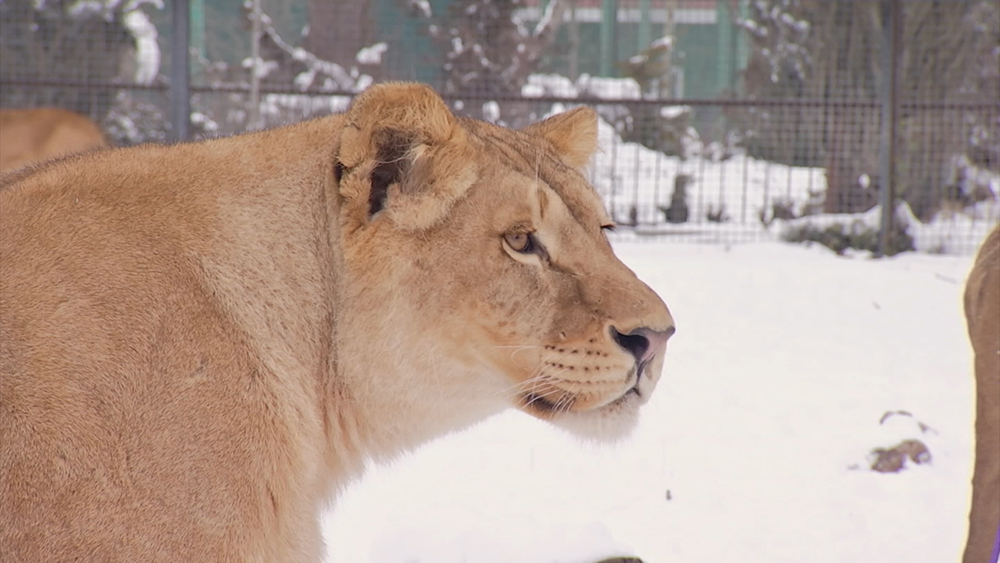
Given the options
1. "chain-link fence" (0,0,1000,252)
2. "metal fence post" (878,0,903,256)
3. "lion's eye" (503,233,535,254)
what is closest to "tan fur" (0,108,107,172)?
"chain-link fence" (0,0,1000,252)

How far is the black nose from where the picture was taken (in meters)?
2.10

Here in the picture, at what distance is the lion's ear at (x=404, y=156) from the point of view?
6.80 feet

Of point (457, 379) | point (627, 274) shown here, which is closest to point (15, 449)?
point (457, 379)

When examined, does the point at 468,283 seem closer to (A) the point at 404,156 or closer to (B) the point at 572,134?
(A) the point at 404,156

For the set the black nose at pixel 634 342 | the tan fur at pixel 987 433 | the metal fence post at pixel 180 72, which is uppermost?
the metal fence post at pixel 180 72

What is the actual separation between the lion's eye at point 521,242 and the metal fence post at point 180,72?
255 inches

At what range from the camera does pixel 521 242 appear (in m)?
2.14

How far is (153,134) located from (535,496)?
272 inches

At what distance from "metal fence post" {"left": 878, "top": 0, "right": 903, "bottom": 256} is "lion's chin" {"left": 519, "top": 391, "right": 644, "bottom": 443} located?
719 centimetres

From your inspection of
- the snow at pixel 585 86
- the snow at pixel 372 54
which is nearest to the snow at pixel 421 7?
the snow at pixel 372 54

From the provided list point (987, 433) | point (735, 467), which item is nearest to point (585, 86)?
point (735, 467)

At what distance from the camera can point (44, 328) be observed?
1864mm

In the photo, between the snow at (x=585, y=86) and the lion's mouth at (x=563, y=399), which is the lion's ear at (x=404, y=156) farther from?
the snow at (x=585, y=86)

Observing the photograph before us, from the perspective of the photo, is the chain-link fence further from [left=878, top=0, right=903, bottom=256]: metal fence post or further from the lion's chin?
the lion's chin
